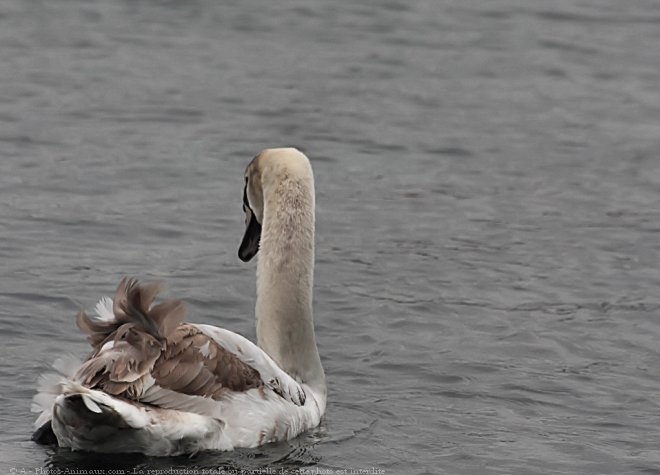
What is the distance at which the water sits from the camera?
10172 mm

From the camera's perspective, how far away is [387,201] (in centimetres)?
1471

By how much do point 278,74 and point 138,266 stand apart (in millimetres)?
6022

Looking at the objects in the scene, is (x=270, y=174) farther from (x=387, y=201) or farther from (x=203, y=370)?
(x=387, y=201)

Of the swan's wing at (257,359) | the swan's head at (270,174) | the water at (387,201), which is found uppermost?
the swan's head at (270,174)

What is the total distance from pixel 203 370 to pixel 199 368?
0.10 ft

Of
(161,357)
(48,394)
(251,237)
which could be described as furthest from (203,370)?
(251,237)

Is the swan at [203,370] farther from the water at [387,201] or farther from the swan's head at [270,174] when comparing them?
the water at [387,201]

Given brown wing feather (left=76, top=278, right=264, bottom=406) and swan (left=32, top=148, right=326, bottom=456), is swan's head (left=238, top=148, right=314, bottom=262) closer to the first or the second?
swan (left=32, top=148, right=326, bottom=456)

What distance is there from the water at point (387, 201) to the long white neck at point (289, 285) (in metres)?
0.40

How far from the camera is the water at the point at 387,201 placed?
400 inches

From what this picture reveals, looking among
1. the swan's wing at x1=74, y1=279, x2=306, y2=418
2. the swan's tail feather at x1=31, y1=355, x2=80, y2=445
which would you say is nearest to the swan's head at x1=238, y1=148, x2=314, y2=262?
the swan's wing at x1=74, y1=279, x2=306, y2=418

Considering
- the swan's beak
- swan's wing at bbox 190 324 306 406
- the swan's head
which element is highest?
the swan's head

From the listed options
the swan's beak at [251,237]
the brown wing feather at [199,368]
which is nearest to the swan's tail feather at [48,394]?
the brown wing feather at [199,368]

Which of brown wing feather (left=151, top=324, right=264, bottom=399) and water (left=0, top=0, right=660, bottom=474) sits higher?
brown wing feather (left=151, top=324, right=264, bottom=399)
